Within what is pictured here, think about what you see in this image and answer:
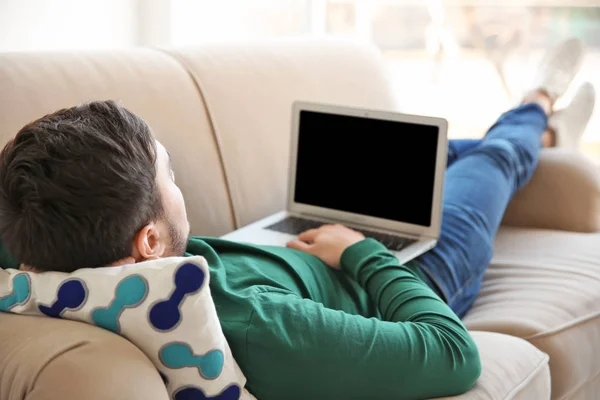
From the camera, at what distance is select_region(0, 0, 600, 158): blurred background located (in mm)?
3137

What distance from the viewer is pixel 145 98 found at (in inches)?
66.0

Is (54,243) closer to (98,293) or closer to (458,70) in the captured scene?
(98,293)

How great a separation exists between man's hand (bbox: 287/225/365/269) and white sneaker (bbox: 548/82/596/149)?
1.12 meters

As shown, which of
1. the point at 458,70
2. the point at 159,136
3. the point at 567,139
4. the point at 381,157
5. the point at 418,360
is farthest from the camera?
the point at 458,70

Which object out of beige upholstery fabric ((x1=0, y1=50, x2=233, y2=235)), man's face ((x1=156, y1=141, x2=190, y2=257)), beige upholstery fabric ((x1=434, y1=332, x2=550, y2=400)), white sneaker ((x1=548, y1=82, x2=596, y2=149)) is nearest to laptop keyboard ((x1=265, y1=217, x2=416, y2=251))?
beige upholstery fabric ((x1=0, y1=50, x2=233, y2=235))

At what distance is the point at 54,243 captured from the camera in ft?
3.26

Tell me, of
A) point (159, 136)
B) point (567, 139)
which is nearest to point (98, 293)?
point (159, 136)

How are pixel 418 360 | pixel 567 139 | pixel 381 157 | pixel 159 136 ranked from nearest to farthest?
1. pixel 418 360
2. pixel 159 136
3. pixel 381 157
4. pixel 567 139

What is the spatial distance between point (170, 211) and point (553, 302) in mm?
976

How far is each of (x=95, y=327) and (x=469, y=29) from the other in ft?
10.1

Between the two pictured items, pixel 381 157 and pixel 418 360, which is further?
pixel 381 157

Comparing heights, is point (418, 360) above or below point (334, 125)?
below

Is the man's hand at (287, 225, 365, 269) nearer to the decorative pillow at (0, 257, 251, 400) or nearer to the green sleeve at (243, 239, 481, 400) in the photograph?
the green sleeve at (243, 239, 481, 400)

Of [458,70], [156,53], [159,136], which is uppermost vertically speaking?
[156,53]
